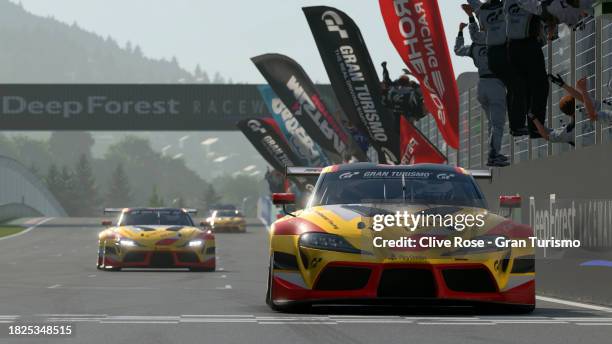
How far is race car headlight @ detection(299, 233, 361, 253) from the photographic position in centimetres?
1211

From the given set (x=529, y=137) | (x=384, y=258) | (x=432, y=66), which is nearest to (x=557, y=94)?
(x=529, y=137)

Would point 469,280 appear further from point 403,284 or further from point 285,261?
point 285,261

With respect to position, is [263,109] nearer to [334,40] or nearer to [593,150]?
[334,40]

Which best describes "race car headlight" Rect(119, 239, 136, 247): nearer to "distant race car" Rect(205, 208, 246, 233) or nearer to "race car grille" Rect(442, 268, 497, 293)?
"race car grille" Rect(442, 268, 497, 293)

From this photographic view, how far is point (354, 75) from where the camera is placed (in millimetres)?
33844

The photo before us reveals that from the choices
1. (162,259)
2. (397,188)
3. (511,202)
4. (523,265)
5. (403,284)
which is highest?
(397,188)

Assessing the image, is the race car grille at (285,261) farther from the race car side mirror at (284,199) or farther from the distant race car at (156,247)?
the distant race car at (156,247)

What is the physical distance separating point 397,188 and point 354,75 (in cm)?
2045

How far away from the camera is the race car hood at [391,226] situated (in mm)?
12086

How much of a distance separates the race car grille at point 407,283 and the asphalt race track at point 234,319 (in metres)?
0.23

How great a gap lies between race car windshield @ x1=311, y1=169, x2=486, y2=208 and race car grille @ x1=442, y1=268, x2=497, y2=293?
4.15 ft

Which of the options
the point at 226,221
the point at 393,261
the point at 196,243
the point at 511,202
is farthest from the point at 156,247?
the point at 226,221

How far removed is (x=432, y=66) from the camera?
1123 inches

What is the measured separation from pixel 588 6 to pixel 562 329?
10.1 meters
